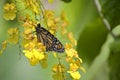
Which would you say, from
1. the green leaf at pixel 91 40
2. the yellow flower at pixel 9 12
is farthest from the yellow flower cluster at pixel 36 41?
the green leaf at pixel 91 40

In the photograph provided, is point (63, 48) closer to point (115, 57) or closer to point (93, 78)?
point (115, 57)

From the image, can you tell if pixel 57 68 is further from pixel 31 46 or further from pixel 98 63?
pixel 98 63

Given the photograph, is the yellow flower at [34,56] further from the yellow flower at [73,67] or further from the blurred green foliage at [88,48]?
the blurred green foliage at [88,48]

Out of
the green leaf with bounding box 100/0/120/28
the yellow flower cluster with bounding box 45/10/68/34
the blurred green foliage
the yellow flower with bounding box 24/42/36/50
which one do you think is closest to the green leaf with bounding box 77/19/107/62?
the blurred green foliage

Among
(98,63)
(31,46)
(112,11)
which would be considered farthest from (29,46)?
(98,63)

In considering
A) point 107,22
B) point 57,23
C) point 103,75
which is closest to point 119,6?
point 107,22

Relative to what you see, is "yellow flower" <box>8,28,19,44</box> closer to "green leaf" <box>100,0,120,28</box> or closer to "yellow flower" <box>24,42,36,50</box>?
"yellow flower" <box>24,42,36,50</box>
